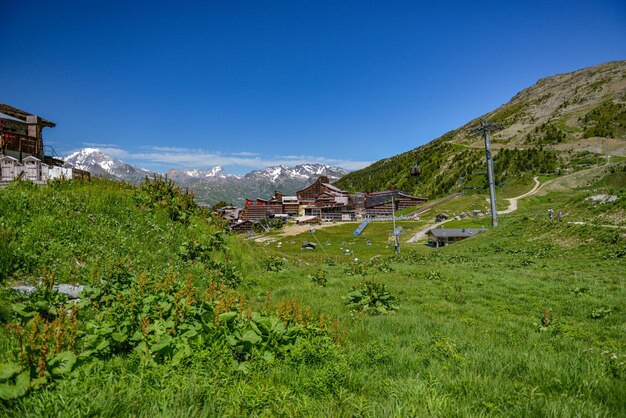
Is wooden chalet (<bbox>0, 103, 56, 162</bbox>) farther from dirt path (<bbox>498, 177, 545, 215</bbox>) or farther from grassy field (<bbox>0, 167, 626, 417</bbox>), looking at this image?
dirt path (<bbox>498, 177, 545, 215</bbox>)

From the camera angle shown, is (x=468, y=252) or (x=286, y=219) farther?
(x=286, y=219)

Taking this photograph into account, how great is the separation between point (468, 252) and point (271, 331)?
995 inches

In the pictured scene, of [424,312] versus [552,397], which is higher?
[552,397]

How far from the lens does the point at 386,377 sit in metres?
4.93

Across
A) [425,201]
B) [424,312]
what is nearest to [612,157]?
[425,201]

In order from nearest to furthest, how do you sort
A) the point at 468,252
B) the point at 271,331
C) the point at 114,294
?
the point at 271,331 → the point at 114,294 → the point at 468,252

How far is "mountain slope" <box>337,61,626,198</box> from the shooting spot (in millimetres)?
101981

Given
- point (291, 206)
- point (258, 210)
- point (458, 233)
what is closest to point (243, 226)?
point (258, 210)

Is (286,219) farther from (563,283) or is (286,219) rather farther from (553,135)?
(563,283)

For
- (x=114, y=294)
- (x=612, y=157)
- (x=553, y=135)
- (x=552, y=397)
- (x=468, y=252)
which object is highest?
(x=553, y=135)

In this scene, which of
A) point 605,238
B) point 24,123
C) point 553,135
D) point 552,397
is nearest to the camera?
point 552,397

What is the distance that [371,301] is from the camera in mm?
10297

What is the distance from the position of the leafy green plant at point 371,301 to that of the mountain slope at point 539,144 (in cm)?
6565

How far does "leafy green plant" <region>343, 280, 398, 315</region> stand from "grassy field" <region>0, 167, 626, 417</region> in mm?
103
